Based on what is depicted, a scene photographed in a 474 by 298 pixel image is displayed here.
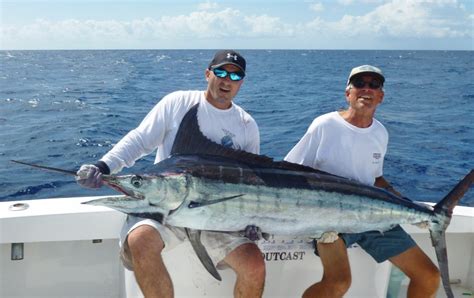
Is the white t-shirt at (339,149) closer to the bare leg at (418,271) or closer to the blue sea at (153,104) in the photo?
the bare leg at (418,271)

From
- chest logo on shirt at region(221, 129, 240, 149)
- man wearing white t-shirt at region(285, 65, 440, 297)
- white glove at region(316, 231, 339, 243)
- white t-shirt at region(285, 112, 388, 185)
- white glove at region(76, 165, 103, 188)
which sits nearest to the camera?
white glove at region(76, 165, 103, 188)

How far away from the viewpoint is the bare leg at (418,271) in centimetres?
275

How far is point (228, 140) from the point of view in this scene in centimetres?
283

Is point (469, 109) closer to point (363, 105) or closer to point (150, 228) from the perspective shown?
point (363, 105)

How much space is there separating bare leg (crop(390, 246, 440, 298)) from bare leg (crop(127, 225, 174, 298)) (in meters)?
1.27

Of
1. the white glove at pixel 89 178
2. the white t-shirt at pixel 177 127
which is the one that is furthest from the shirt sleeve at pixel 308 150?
the white glove at pixel 89 178

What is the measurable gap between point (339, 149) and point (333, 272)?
0.70 meters

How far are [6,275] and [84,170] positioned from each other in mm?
999

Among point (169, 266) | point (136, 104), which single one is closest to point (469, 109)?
point (136, 104)

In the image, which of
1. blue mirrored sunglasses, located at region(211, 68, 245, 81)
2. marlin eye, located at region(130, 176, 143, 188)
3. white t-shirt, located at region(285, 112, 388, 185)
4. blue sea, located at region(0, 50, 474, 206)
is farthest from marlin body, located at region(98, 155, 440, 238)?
blue sea, located at region(0, 50, 474, 206)

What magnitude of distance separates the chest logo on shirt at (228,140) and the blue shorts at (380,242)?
74 centimetres

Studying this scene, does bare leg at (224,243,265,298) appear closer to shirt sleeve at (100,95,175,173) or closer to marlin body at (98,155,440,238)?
marlin body at (98,155,440,238)

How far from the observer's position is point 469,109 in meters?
14.2

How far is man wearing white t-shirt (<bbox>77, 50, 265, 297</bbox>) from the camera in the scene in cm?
234
